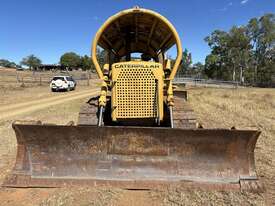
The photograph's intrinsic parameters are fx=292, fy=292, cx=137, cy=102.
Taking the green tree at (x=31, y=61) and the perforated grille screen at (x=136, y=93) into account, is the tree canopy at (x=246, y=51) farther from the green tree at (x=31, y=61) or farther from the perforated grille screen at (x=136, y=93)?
the green tree at (x=31, y=61)

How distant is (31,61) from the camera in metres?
132

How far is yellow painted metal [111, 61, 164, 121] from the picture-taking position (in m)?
5.25

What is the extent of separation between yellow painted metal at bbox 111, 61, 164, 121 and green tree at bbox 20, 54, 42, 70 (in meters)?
132

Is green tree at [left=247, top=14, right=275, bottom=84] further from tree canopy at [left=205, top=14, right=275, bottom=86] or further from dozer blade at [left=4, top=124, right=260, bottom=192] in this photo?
dozer blade at [left=4, top=124, right=260, bottom=192]

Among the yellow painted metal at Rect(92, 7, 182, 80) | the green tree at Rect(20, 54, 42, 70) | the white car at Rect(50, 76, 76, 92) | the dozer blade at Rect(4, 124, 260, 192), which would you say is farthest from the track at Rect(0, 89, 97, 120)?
the green tree at Rect(20, 54, 42, 70)

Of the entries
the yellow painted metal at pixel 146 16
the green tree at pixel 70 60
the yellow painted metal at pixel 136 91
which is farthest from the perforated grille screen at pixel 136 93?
the green tree at pixel 70 60

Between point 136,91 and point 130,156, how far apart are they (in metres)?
1.24

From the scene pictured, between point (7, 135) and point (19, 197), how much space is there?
14.7 feet

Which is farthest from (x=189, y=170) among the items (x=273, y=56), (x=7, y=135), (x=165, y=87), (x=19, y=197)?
(x=273, y=56)

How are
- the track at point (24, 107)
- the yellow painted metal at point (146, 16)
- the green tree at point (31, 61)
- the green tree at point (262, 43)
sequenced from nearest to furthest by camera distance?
the yellow painted metal at point (146, 16)
the track at point (24, 107)
the green tree at point (262, 43)
the green tree at point (31, 61)

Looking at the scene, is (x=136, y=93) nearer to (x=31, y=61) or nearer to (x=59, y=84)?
(x=59, y=84)

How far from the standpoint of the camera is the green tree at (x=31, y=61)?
428 ft

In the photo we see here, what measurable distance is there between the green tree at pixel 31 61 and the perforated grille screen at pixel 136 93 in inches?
5181

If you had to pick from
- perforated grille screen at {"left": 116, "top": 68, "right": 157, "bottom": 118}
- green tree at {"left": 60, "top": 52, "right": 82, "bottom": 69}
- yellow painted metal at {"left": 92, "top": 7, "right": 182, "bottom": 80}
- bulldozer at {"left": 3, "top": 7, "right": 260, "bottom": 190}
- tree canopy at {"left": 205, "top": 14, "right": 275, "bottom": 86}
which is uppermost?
green tree at {"left": 60, "top": 52, "right": 82, "bottom": 69}
